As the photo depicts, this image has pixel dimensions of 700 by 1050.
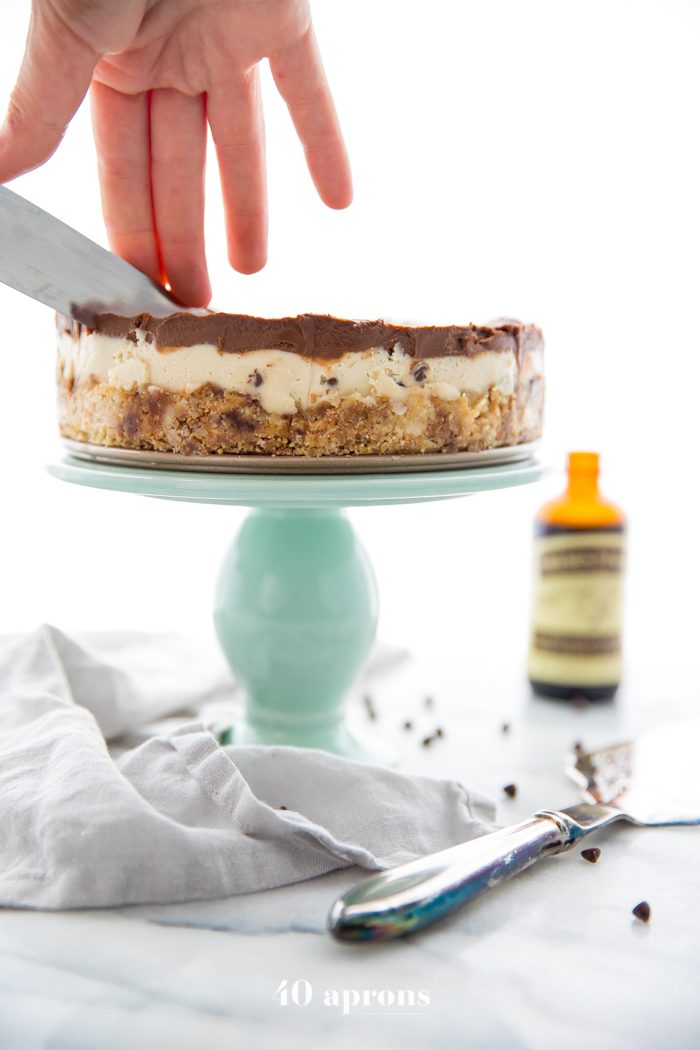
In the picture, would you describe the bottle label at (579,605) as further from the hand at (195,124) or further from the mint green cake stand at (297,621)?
the hand at (195,124)

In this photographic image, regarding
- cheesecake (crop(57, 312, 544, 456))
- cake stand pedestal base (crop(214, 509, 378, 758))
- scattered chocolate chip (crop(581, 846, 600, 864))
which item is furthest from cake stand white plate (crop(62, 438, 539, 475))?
scattered chocolate chip (crop(581, 846, 600, 864))

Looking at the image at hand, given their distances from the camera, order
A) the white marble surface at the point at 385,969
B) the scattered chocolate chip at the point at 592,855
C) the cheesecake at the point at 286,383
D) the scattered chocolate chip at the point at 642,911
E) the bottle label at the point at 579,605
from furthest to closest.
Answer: the bottle label at the point at 579,605
the cheesecake at the point at 286,383
the scattered chocolate chip at the point at 592,855
the scattered chocolate chip at the point at 642,911
the white marble surface at the point at 385,969

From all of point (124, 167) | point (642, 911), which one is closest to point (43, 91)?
point (124, 167)

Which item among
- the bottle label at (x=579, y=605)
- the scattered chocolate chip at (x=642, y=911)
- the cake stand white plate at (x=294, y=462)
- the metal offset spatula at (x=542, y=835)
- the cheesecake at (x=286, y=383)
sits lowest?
the scattered chocolate chip at (x=642, y=911)

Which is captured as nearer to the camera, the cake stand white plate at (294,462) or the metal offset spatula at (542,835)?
the metal offset spatula at (542,835)

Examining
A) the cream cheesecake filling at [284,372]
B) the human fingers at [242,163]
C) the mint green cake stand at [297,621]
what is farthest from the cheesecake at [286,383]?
the human fingers at [242,163]

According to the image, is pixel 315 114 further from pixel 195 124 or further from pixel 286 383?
pixel 286 383

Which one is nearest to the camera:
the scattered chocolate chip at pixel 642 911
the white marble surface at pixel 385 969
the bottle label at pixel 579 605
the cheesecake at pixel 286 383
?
the white marble surface at pixel 385 969
